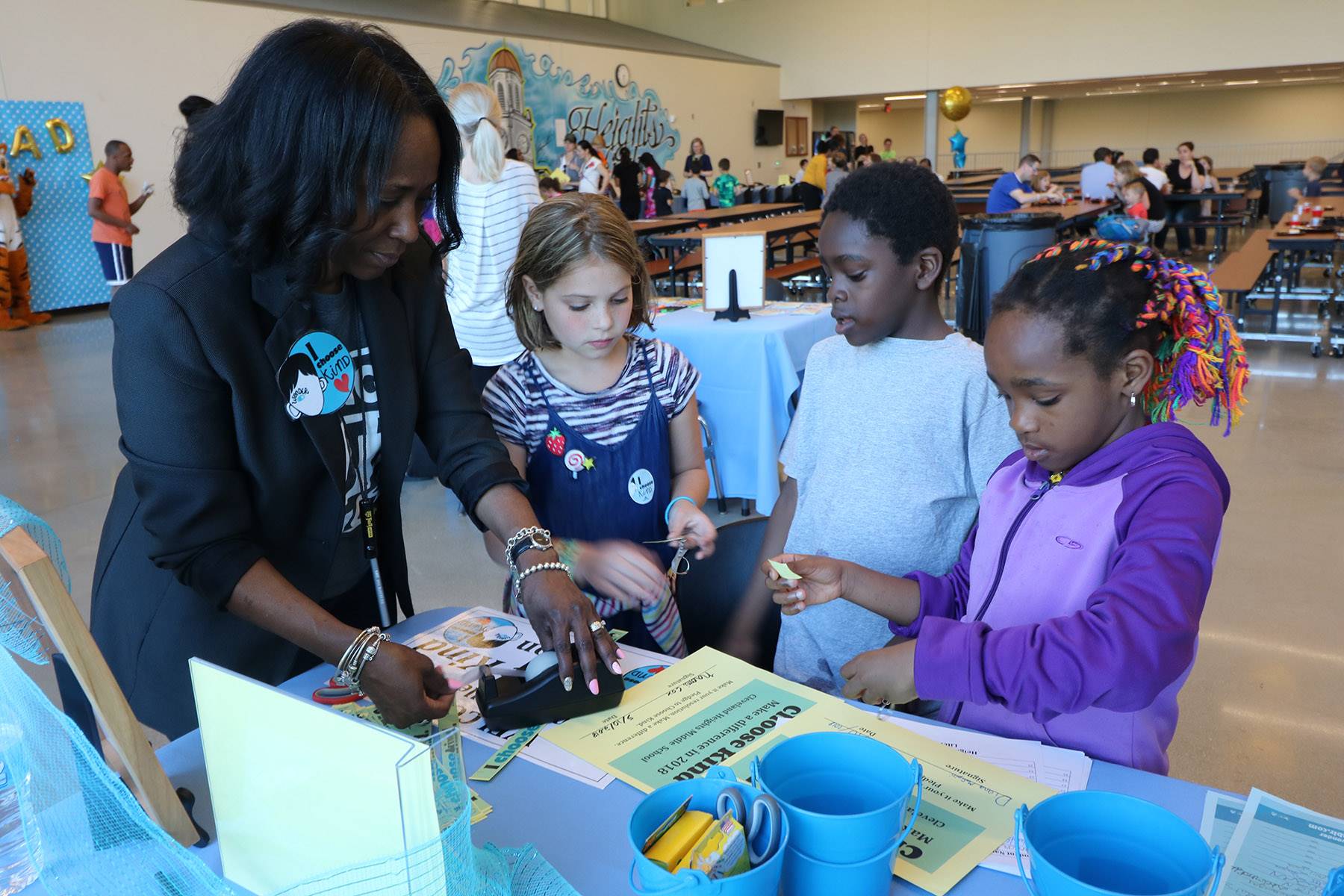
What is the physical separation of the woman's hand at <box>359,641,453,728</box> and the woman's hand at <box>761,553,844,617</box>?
1.50 feet

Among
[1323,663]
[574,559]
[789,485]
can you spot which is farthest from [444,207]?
[1323,663]

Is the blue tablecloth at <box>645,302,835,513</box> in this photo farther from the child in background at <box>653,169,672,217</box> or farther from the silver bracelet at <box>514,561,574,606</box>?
the child in background at <box>653,169,672,217</box>

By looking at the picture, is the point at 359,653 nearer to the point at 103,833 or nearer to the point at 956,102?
the point at 103,833

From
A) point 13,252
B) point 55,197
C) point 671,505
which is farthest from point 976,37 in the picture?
point 671,505

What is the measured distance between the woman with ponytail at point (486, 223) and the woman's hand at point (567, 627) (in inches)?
95.2

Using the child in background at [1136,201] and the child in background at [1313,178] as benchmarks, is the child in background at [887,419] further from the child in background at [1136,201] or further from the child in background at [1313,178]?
the child in background at [1313,178]

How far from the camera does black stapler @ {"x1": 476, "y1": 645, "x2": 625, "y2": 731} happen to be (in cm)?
107

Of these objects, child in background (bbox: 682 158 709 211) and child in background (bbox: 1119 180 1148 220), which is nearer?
child in background (bbox: 1119 180 1148 220)

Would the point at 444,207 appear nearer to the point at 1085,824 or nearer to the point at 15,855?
the point at 15,855

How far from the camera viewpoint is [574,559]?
4.91ft

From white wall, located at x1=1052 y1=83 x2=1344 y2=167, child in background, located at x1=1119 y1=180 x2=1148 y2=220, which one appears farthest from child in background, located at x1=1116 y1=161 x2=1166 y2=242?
white wall, located at x1=1052 y1=83 x2=1344 y2=167

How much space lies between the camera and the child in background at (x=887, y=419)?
5.16 ft

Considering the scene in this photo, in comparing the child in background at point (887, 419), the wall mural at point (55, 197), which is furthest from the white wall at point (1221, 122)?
the child in background at point (887, 419)

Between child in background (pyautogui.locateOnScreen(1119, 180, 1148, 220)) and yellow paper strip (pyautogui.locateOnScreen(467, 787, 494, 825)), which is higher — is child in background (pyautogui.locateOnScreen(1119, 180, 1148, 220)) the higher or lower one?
the higher one
